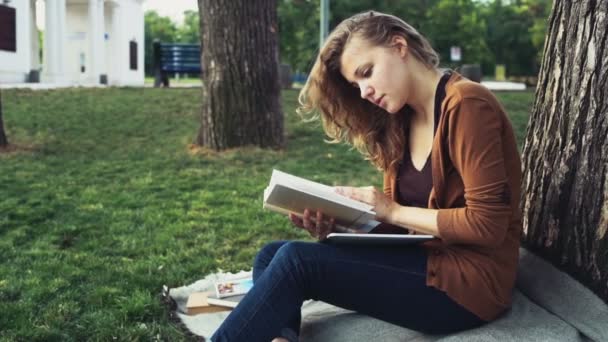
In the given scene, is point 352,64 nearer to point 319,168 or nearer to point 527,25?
point 319,168

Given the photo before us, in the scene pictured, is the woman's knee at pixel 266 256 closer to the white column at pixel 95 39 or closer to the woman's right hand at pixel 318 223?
the woman's right hand at pixel 318 223

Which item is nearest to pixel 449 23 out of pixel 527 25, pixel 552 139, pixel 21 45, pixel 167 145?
pixel 527 25

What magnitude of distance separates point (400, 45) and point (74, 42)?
26.0 m

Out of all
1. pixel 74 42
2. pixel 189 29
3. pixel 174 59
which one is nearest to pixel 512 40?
pixel 74 42

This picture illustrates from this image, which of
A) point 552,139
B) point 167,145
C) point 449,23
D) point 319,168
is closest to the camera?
point 552,139

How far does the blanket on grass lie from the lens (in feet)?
8.28

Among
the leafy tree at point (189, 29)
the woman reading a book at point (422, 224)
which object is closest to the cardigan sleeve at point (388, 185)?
the woman reading a book at point (422, 224)

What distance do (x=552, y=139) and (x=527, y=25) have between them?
135ft

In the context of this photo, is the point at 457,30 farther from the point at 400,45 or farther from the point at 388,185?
the point at 400,45

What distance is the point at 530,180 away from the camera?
10.1 feet

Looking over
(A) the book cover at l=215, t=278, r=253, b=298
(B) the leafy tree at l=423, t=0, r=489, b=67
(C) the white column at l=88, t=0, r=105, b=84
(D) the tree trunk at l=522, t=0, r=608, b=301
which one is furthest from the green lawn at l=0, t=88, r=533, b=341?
(B) the leafy tree at l=423, t=0, r=489, b=67

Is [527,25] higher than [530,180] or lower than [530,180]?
higher

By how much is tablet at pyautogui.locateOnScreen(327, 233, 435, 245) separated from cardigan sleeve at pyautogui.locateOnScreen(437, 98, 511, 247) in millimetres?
149

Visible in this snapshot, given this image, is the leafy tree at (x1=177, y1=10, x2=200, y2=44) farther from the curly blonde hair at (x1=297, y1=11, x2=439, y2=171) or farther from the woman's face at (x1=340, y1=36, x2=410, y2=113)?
the woman's face at (x1=340, y1=36, x2=410, y2=113)
